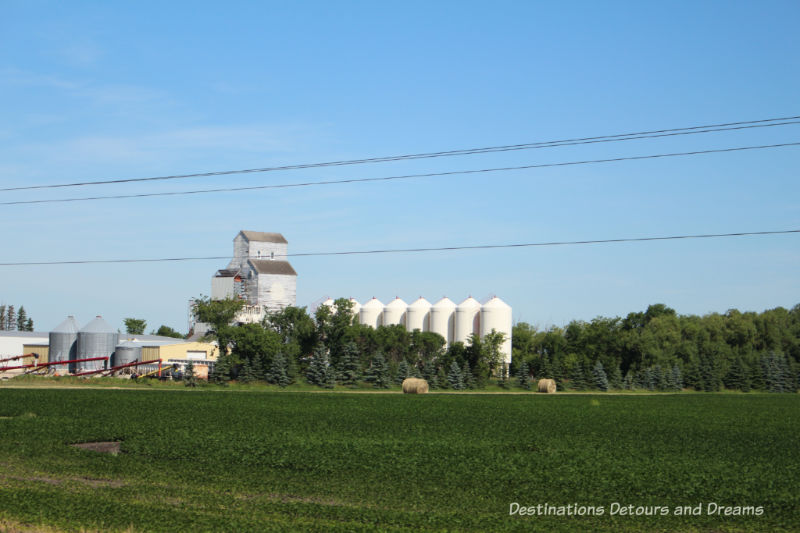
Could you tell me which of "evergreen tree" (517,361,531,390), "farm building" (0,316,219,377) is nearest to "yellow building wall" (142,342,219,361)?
"farm building" (0,316,219,377)

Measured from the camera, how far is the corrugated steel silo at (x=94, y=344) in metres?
96.5

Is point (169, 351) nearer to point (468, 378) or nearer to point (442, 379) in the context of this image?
point (442, 379)

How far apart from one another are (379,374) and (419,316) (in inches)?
1002

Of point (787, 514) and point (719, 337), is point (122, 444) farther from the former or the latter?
point (719, 337)

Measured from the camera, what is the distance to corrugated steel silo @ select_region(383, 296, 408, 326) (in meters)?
115

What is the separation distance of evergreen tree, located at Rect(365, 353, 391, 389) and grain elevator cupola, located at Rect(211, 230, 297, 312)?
26486mm

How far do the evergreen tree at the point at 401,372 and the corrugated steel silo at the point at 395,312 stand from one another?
894 inches

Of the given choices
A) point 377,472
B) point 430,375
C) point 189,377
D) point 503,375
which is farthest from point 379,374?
point 377,472

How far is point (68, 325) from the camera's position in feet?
329

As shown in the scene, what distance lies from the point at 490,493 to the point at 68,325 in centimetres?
9316

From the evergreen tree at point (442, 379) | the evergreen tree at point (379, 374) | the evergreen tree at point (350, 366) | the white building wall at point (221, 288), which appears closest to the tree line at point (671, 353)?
the evergreen tree at point (442, 379)

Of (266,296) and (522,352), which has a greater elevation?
(266,296)

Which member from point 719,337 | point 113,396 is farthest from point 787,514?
point 719,337

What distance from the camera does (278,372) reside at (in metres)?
86.2
